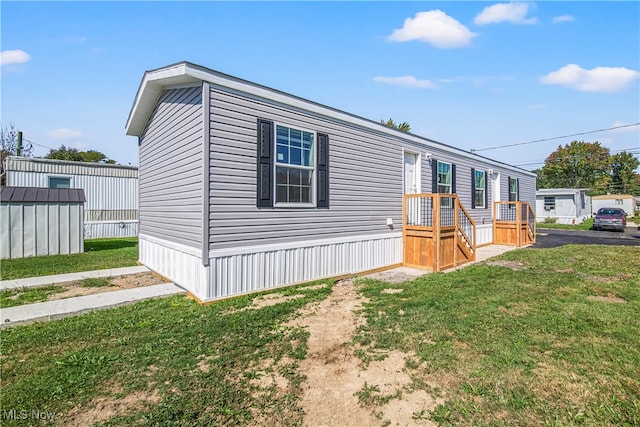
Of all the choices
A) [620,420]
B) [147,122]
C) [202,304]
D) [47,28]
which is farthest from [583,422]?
[47,28]

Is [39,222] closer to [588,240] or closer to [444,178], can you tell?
[444,178]

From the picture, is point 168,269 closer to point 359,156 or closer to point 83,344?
point 83,344

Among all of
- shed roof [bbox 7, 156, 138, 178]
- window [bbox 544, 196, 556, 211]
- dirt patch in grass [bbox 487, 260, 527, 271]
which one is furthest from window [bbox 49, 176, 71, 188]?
window [bbox 544, 196, 556, 211]

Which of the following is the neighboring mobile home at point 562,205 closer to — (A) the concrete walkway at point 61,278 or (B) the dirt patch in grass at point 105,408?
(A) the concrete walkway at point 61,278

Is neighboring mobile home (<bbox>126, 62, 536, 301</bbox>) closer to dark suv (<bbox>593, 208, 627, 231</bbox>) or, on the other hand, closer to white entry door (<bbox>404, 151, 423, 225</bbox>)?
white entry door (<bbox>404, 151, 423, 225</bbox>)

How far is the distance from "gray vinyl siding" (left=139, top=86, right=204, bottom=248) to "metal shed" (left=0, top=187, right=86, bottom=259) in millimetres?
3797

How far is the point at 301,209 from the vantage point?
5.89 m

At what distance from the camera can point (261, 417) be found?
7.02 feet

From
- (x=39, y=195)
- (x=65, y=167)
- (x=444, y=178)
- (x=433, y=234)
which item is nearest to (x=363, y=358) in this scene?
(x=433, y=234)

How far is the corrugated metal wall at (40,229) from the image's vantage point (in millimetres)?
8922

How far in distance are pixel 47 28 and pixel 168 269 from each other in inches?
218

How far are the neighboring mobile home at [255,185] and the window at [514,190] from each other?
808cm

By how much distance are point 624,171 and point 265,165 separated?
57968 mm

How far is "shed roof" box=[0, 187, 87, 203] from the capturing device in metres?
9.05
